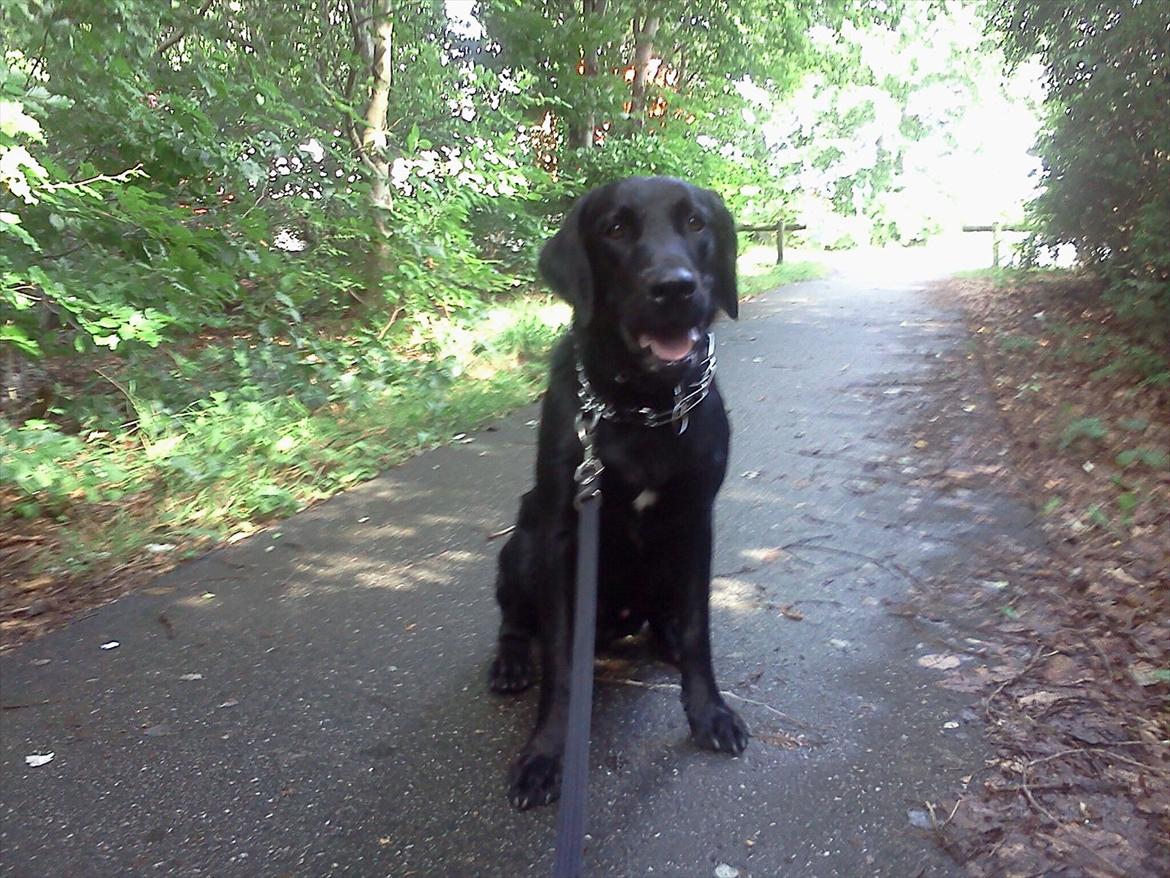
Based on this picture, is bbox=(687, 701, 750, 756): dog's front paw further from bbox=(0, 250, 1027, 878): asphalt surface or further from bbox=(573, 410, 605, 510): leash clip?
bbox=(573, 410, 605, 510): leash clip

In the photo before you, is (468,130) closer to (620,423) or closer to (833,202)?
(620,423)

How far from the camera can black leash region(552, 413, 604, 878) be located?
1.49m

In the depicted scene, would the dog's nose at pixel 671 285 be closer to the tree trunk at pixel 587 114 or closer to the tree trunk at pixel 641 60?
the tree trunk at pixel 587 114

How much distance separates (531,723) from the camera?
7.90 ft

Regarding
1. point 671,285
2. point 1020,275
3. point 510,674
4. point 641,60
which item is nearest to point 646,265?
point 671,285

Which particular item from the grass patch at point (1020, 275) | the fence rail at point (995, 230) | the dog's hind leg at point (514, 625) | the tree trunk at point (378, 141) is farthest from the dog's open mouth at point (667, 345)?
the fence rail at point (995, 230)

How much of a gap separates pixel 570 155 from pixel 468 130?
10.5ft

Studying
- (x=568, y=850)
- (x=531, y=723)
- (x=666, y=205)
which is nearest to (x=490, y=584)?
(x=531, y=723)

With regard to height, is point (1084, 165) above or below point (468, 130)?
below

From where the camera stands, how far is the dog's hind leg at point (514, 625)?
8.24 feet

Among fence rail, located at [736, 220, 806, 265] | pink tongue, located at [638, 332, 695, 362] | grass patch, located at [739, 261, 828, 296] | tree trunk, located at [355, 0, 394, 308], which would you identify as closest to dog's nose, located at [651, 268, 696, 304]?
pink tongue, located at [638, 332, 695, 362]

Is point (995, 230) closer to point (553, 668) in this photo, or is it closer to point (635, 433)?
point (635, 433)

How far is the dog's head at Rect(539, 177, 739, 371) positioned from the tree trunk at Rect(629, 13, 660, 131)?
1029cm

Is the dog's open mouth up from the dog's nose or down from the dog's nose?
down
